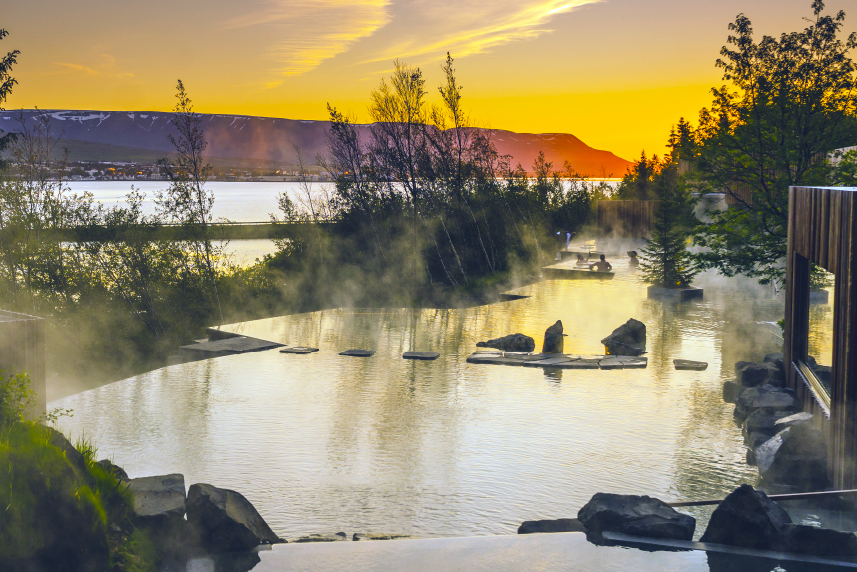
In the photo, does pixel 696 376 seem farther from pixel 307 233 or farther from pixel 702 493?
pixel 307 233

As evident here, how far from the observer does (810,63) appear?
18969mm

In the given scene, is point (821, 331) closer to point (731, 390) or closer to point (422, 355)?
point (731, 390)

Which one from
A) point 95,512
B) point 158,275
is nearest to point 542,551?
point 95,512

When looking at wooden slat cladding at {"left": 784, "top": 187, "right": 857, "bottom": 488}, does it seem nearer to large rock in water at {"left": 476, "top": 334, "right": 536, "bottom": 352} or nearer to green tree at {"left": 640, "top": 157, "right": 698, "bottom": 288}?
large rock in water at {"left": 476, "top": 334, "right": 536, "bottom": 352}

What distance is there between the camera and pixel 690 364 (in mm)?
14906

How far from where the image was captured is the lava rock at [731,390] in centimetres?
1246

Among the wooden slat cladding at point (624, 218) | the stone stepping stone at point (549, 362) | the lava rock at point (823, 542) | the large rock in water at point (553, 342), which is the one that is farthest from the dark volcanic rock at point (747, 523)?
the wooden slat cladding at point (624, 218)

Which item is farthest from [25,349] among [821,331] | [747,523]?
[821,331]

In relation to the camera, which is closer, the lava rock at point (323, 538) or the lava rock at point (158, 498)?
the lava rock at point (158, 498)

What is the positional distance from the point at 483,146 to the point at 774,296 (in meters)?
15.4

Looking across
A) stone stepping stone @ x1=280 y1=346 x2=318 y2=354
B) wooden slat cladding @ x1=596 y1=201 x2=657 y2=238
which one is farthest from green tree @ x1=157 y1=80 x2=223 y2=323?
wooden slat cladding @ x1=596 y1=201 x2=657 y2=238

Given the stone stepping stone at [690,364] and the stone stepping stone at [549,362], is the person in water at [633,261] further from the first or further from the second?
the stone stepping stone at [549,362]

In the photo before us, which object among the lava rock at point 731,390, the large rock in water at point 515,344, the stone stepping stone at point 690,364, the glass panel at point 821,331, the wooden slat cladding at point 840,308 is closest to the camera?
the wooden slat cladding at point 840,308

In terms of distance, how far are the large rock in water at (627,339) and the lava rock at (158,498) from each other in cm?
1104
